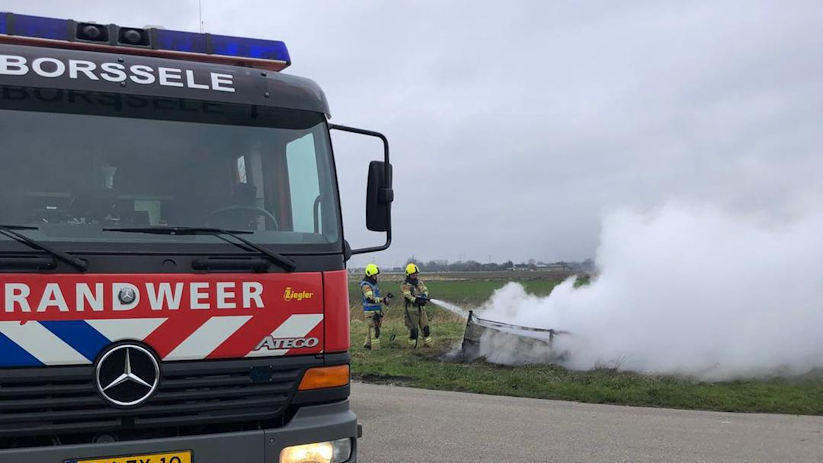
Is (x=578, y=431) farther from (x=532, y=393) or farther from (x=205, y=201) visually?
(x=205, y=201)

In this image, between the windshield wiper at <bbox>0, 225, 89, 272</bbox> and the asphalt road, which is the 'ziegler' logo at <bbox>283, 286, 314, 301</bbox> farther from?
the asphalt road

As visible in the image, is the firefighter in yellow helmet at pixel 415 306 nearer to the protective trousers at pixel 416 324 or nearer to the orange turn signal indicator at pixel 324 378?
the protective trousers at pixel 416 324

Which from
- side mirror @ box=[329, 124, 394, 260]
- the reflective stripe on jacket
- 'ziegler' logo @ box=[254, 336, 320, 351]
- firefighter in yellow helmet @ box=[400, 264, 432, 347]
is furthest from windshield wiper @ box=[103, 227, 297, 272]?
the reflective stripe on jacket

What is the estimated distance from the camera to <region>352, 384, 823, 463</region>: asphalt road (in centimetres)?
623

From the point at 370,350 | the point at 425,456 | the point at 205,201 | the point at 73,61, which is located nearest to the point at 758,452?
the point at 425,456

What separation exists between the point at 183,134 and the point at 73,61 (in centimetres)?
67

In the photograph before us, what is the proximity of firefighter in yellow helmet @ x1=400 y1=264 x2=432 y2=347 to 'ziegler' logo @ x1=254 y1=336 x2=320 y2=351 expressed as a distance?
10.6m

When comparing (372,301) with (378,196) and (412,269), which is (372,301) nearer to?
(412,269)

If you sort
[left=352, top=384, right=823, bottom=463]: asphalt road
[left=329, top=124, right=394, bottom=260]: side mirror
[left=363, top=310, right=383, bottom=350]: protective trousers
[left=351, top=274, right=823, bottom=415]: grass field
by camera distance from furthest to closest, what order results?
[left=363, top=310, right=383, bottom=350]: protective trousers, [left=351, top=274, right=823, bottom=415]: grass field, [left=352, top=384, right=823, bottom=463]: asphalt road, [left=329, top=124, right=394, bottom=260]: side mirror

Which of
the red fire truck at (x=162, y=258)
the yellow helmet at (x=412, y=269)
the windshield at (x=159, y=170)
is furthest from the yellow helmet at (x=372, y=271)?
the windshield at (x=159, y=170)

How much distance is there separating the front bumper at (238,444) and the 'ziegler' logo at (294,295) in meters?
0.60

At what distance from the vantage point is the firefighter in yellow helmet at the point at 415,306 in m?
14.4

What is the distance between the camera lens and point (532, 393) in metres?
9.81

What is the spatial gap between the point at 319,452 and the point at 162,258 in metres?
1.30
